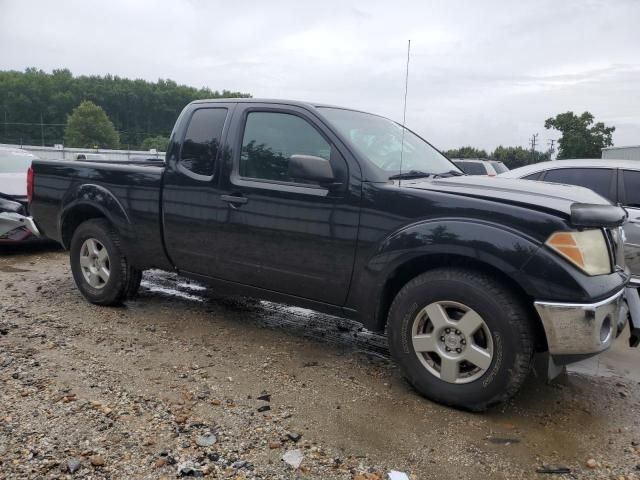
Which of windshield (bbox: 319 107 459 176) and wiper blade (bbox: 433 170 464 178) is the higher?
windshield (bbox: 319 107 459 176)

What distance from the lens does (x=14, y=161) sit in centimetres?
848

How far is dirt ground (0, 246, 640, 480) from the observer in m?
2.59

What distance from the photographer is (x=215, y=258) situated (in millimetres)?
4164

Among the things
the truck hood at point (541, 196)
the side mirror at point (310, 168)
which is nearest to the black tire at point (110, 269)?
the side mirror at point (310, 168)

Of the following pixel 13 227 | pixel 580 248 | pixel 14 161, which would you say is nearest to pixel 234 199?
pixel 580 248

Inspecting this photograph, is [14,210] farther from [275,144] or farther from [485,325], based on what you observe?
[485,325]

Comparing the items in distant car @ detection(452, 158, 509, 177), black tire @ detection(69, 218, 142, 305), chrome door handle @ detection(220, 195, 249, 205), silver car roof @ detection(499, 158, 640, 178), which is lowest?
black tire @ detection(69, 218, 142, 305)

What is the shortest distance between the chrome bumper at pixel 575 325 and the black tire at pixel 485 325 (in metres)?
0.13

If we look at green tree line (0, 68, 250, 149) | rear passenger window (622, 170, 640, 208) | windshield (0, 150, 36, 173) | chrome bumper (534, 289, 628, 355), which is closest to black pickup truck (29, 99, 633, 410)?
chrome bumper (534, 289, 628, 355)

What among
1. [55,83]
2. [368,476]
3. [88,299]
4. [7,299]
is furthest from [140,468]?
[55,83]

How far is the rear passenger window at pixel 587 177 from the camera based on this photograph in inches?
220

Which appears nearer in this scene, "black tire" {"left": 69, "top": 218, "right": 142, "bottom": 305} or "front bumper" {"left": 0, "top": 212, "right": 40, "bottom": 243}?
"black tire" {"left": 69, "top": 218, "right": 142, "bottom": 305}

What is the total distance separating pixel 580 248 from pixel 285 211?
1904 millimetres

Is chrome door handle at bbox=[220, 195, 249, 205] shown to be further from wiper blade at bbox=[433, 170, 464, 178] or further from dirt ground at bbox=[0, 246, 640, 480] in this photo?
wiper blade at bbox=[433, 170, 464, 178]
